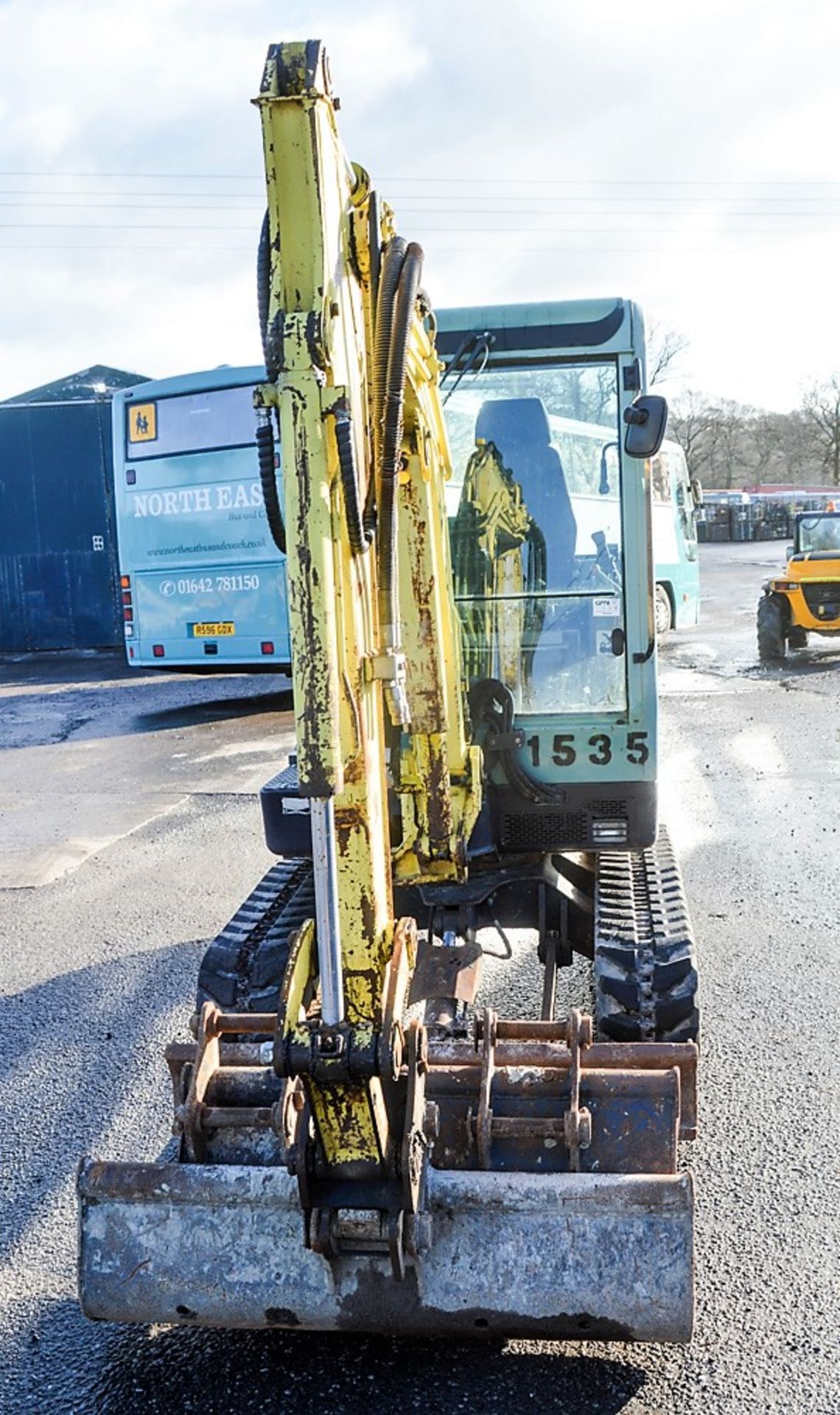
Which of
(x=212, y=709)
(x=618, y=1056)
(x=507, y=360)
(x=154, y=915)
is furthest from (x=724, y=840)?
(x=212, y=709)

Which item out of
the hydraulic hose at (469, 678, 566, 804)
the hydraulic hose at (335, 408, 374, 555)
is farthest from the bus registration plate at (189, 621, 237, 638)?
the hydraulic hose at (335, 408, 374, 555)

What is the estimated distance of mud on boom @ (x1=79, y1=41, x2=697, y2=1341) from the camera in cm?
260

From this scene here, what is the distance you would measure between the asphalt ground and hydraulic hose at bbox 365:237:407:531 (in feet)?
7.18

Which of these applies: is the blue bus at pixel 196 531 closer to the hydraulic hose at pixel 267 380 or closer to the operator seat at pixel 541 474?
the operator seat at pixel 541 474

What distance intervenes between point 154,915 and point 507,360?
12.6 feet

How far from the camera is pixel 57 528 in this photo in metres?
20.9

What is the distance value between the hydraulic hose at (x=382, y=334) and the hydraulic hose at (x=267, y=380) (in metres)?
0.23

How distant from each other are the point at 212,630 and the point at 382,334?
11209 mm

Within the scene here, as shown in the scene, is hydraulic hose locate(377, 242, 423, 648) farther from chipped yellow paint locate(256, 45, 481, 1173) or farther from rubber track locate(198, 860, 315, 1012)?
rubber track locate(198, 860, 315, 1012)

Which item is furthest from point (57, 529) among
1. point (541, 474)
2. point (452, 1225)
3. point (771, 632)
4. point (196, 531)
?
point (452, 1225)

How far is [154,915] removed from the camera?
7.06 metres

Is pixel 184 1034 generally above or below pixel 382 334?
below

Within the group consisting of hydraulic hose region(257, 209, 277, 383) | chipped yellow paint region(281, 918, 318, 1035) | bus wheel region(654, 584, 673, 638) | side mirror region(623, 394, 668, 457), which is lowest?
chipped yellow paint region(281, 918, 318, 1035)

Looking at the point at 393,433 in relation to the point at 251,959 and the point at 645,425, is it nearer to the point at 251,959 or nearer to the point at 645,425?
the point at 645,425
